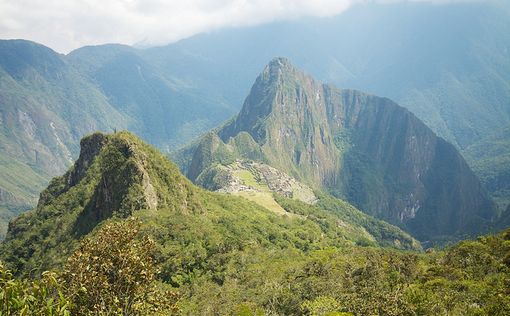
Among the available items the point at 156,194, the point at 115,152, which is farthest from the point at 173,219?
the point at 115,152

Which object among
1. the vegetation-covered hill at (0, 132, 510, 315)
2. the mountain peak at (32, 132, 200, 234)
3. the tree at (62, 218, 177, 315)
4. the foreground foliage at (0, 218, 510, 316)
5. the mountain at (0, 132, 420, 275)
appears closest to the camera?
the tree at (62, 218, 177, 315)

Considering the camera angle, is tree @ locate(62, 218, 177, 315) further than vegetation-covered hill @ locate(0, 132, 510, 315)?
No

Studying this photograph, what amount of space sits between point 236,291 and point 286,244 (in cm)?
6203

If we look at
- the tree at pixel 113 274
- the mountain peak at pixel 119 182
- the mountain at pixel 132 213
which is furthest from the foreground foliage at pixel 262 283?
the mountain peak at pixel 119 182

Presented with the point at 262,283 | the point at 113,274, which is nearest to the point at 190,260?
the point at 262,283

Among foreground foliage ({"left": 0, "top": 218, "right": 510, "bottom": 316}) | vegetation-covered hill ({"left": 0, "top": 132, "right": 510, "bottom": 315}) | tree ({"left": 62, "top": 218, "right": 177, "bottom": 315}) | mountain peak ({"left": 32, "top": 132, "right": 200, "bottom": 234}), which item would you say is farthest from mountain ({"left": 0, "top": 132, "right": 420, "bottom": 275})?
tree ({"left": 62, "top": 218, "right": 177, "bottom": 315})

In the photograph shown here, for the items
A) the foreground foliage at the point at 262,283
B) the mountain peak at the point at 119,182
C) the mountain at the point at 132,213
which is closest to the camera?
the foreground foliage at the point at 262,283

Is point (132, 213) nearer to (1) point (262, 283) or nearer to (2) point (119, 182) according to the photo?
(2) point (119, 182)

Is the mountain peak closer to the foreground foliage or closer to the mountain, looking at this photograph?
the mountain

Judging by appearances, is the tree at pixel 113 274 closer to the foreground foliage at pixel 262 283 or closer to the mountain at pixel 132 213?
the foreground foliage at pixel 262 283

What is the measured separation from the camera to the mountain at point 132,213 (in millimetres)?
117250

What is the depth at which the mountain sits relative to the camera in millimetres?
117250

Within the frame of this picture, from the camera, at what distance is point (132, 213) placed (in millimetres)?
119625

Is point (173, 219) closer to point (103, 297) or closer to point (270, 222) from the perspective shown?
point (270, 222)
